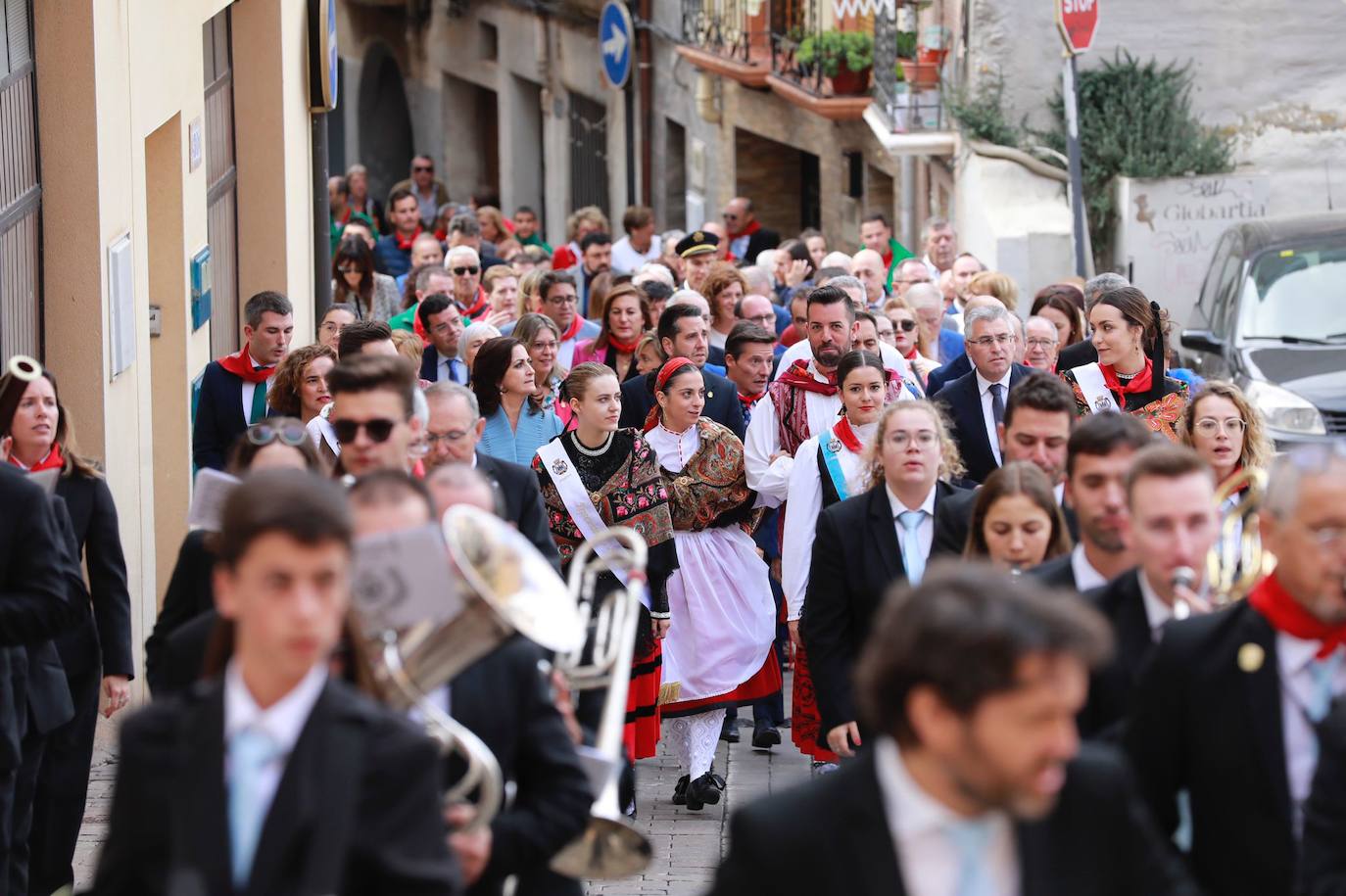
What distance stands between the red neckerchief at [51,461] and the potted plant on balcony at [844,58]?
1800cm

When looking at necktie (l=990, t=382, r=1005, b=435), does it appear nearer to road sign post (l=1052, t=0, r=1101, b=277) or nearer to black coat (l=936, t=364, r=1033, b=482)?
black coat (l=936, t=364, r=1033, b=482)

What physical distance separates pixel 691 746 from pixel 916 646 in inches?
241

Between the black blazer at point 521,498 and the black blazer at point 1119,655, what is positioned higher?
the black blazer at point 521,498

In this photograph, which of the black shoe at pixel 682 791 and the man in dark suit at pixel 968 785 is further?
the black shoe at pixel 682 791

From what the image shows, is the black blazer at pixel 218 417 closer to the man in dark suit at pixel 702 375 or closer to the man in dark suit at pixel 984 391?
the man in dark suit at pixel 702 375

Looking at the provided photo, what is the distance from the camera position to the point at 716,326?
1266 centimetres

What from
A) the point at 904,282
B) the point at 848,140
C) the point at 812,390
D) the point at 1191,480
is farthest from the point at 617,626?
the point at 848,140

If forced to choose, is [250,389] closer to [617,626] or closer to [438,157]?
[617,626]

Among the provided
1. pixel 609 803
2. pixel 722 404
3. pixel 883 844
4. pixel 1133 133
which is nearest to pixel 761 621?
pixel 722 404

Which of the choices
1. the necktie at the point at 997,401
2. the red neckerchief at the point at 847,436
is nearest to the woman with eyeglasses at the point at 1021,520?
the red neckerchief at the point at 847,436

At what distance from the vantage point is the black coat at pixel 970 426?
919 cm

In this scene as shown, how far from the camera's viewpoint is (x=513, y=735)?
434 centimetres

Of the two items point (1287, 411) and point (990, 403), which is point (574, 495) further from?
point (1287, 411)

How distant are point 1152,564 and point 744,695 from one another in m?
5.16
